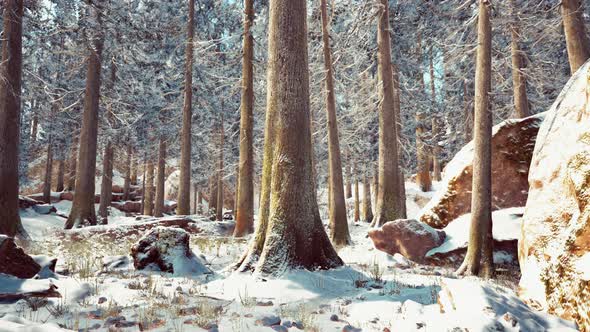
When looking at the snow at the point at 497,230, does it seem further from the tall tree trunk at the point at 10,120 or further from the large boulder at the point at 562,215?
the tall tree trunk at the point at 10,120

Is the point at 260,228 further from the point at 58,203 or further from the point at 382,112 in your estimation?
the point at 58,203

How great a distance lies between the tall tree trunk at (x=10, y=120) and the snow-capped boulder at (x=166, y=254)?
5.51 meters

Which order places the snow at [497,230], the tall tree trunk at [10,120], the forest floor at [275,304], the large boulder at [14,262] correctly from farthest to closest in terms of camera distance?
1. the tall tree trunk at [10,120]
2. the snow at [497,230]
3. the large boulder at [14,262]
4. the forest floor at [275,304]

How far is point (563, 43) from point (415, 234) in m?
15.3

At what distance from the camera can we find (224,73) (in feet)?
68.2

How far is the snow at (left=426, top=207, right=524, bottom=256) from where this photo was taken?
822cm

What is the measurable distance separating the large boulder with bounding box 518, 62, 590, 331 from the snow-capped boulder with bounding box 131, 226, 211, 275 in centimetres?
465

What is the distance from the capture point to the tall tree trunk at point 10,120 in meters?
9.96

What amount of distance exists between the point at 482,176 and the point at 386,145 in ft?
16.9

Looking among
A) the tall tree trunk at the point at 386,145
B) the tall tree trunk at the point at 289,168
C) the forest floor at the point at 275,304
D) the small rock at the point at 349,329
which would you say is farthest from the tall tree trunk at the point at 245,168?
the small rock at the point at 349,329

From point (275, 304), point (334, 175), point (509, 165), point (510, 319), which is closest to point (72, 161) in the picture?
point (334, 175)

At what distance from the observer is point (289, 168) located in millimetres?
5766

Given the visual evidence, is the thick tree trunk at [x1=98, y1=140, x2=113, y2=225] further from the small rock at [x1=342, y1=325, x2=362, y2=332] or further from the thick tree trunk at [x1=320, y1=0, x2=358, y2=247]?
the small rock at [x1=342, y1=325, x2=362, y2=332]

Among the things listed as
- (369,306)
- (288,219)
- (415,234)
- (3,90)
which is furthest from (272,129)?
(3,90)
